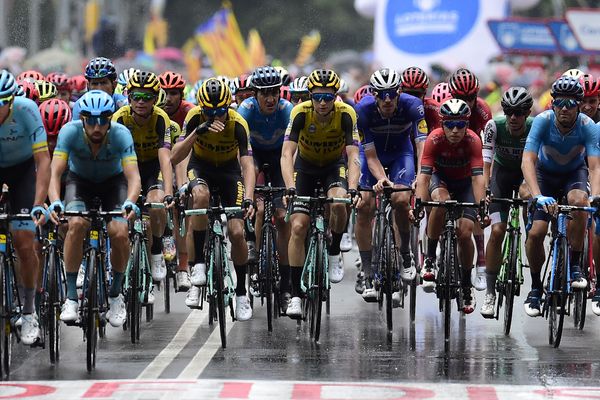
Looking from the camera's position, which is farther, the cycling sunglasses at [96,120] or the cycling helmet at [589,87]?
the cycling helmet at [589,87]

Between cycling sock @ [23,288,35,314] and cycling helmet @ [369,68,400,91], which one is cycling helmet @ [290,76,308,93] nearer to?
cycling helmet @ [369,68,400,91]

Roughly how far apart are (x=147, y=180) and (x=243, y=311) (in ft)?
6.30

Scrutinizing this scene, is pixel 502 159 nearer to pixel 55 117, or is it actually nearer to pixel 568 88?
pixel 568 88

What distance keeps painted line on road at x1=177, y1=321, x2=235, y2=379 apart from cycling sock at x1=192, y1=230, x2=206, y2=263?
2.17 feet

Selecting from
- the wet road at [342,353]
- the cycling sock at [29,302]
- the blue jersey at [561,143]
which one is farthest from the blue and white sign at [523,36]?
the cycling sock at [29,302]

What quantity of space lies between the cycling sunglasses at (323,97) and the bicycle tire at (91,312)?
9.96ft

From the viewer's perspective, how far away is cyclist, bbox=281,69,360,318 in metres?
14.9

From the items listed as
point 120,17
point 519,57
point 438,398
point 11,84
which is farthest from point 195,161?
point 120,17

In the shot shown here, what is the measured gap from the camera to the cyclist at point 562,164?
14.4m

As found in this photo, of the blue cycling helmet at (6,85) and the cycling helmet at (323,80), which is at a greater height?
the cycling helmet at (323,80)

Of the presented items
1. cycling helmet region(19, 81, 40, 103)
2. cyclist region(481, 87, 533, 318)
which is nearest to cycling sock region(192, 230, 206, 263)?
cycling helmet region(19, 81, 40, 103)

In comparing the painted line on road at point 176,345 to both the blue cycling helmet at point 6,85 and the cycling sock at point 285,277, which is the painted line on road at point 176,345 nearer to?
the cycling sock at point 285,277

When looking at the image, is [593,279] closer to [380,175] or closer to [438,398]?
[380,175]

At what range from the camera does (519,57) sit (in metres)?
50.5
